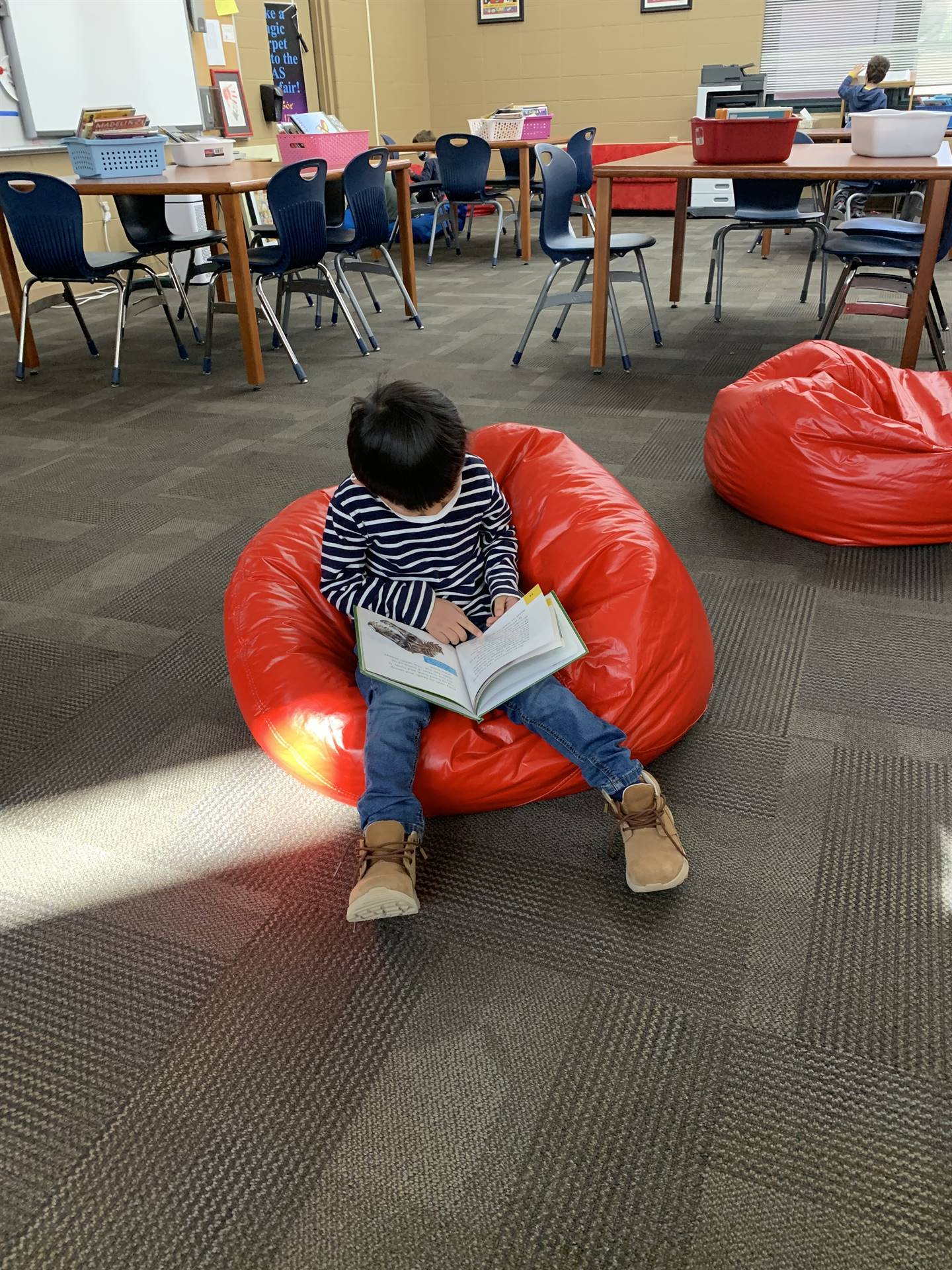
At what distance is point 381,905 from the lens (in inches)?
54.2

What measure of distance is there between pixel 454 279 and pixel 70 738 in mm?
5367

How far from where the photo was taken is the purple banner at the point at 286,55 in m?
7.57

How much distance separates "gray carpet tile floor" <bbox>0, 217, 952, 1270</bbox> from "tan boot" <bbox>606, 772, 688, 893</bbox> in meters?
0.04

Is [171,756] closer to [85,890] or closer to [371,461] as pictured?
[85,890]

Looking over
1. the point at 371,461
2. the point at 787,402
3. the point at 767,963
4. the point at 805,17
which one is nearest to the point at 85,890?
the point at 371,461

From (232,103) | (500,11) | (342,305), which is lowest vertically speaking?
(342,305)

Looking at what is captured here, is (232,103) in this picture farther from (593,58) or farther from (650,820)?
(650,820)

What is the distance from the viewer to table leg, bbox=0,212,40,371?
448 cm

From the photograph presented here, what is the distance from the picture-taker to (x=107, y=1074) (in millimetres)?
1219

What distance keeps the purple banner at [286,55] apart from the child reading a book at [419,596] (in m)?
7.33

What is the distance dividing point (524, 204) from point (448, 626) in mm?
6032

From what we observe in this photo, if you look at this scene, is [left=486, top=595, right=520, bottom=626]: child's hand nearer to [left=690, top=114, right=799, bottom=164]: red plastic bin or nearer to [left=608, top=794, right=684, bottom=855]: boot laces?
[left=608, top=794, right=684, bottom=855]: boot laces

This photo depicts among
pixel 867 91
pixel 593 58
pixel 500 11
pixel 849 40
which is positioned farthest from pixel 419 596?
pixel 500 11

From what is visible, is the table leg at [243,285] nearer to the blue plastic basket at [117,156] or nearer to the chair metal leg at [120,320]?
the chair metal leg at [120,320]
